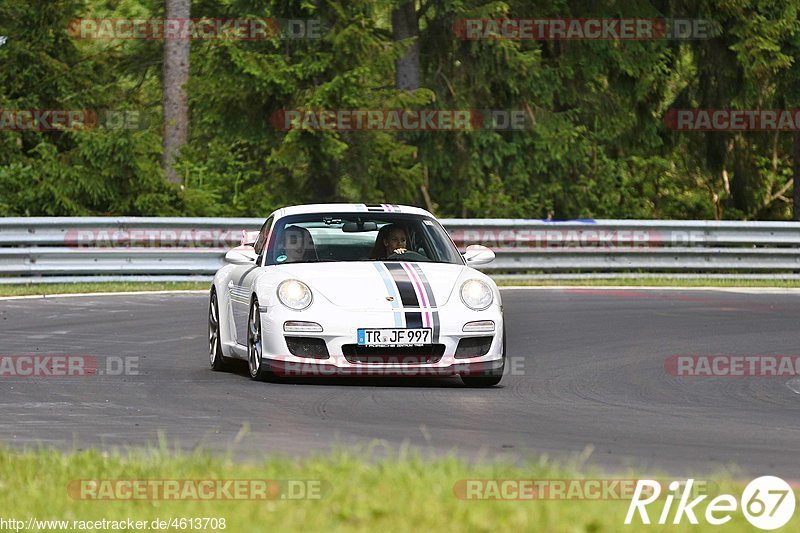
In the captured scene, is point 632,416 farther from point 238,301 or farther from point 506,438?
point 238,301

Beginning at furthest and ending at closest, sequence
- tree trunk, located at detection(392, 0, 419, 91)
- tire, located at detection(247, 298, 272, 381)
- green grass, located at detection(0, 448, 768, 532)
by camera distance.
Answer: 1. tree trunk, located at detection(392, 0, 419, 91)
2. tire, located at detection(247, 298, 272, 381)
3. green grass, located at detection(0, 448, 768, 532)

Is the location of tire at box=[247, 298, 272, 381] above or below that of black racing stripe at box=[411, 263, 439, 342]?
below

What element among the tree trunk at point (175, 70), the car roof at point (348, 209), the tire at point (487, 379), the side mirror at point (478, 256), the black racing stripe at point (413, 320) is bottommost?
the tire at point (487, 379)

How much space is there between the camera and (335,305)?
11.3 m

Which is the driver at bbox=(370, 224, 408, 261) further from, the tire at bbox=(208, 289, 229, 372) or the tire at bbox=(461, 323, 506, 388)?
the tire at bbox=(208, 289, 229, 372)

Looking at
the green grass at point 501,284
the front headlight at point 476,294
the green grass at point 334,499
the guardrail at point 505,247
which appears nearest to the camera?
the green grass at point 334,499

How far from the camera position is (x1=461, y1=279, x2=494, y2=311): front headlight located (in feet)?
37.7

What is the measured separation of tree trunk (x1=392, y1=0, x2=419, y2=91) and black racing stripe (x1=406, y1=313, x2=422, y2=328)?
66.0 feet

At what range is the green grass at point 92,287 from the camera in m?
21.0

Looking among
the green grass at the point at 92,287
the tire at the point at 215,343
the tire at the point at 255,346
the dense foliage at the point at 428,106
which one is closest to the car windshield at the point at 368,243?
the tire at the point at 255,346

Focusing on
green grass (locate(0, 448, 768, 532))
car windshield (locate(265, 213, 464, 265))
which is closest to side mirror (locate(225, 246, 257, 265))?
car windshield (locate(265, 213, 464, 265))

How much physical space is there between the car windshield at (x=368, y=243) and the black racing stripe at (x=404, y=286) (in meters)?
0.60

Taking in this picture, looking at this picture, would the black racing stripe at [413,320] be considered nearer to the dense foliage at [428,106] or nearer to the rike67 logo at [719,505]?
the rike67 logo at [719,505]

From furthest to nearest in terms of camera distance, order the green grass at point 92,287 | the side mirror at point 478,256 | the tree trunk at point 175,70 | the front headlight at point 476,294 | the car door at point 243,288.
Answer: the tree trunk at point 175,70, the green grass at point 92,287, the side mirror at point 478,256, the car door at point 243,288, the front headlight at point 476,294
